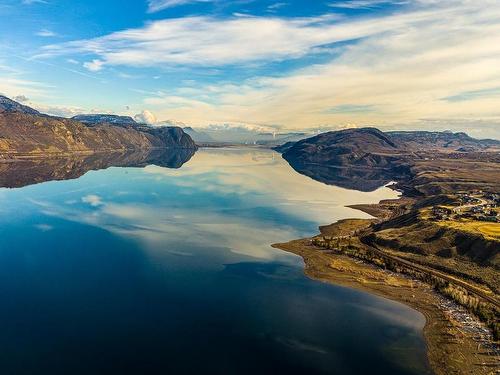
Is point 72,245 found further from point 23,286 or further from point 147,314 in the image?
point 147,314

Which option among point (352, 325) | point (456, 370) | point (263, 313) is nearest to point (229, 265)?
point (263, 313)

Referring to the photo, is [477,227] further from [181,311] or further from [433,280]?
[181,311]

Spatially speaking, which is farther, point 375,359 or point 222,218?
point 222,218

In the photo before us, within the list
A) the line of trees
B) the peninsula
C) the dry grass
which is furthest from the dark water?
the dry grass

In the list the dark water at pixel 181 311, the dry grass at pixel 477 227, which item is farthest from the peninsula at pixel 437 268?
the dark water at pixel 181 311

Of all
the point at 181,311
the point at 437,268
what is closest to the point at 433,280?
the point at 437,268

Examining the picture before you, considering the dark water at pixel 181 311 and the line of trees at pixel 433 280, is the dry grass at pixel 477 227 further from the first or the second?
the dark water at pixel 181 311

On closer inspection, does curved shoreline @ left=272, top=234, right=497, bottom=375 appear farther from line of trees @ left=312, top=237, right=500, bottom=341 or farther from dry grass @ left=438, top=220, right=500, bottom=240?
dry grass @ left=438, top=220, right=500, bottom=240

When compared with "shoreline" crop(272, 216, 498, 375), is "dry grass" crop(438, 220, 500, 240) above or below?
above
